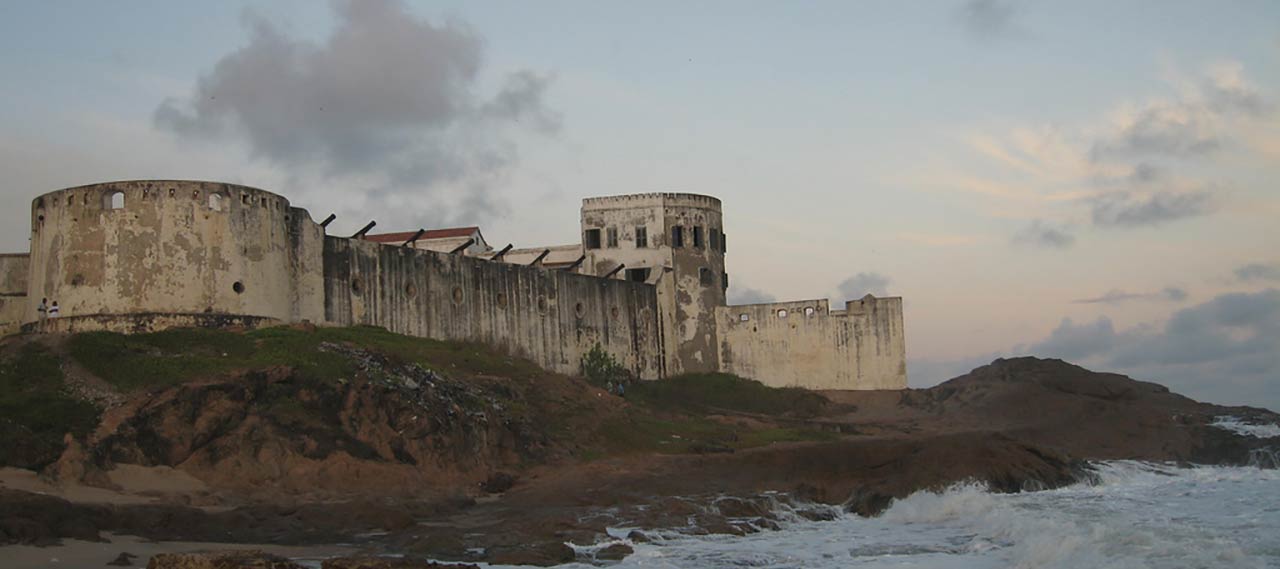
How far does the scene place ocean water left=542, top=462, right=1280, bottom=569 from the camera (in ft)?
70.3

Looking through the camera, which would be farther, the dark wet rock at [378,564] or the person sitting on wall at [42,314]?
the person sitting on wall at [42,314]

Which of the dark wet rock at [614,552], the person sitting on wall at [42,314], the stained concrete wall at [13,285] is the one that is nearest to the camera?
the dark wet rock at [614,552]

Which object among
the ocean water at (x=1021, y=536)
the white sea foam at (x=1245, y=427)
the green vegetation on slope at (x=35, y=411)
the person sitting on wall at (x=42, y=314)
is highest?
the person sitting on wall at (x=42, y=314)

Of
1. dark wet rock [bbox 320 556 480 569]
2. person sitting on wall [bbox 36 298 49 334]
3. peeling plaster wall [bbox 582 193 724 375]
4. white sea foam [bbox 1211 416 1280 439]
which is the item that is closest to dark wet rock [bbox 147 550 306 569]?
dark wet rock [bbox 320 556 480 569]

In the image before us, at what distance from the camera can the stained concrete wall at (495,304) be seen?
37750 millimetres

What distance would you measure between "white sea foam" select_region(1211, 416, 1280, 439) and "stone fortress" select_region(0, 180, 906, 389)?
11.2 metres

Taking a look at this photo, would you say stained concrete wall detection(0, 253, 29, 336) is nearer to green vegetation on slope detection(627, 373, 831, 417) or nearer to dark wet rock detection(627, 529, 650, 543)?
green vegetation on slope detection(627, 373, 831, 417)

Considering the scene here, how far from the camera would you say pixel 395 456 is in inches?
1151

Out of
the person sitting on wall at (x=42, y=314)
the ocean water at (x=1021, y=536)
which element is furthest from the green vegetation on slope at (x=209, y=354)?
the ocean water at (x=1021, y=536)

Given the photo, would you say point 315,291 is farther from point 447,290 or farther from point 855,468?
point 855,468

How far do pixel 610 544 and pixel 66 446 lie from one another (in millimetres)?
10284

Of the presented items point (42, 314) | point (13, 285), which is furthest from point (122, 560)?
point (13, 285)

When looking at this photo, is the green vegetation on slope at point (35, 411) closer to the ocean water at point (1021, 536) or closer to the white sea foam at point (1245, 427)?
the ocean water at point (1021, 536)

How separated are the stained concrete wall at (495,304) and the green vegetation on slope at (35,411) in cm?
867
